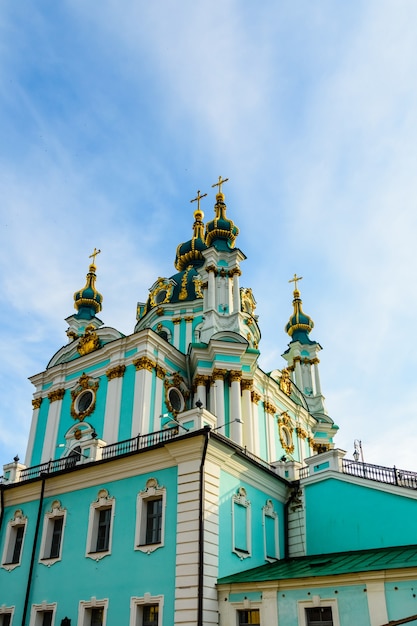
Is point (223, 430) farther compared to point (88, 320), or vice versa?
point (88, 320)

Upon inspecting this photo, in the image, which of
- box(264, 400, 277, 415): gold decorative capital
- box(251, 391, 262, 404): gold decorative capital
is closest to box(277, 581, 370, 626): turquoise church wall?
box(251, 391, 262, 404): gold decorative capital

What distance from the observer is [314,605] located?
12.9 metres

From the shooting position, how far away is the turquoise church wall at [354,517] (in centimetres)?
1584

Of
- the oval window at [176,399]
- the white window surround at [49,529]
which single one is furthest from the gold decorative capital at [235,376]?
the white window surround at [49,529]

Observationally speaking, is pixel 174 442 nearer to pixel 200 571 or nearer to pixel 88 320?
pixel 200 571

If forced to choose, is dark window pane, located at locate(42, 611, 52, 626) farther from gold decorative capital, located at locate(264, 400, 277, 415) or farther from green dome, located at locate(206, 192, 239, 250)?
green dome, located at locate(206, 192, 239, 250)

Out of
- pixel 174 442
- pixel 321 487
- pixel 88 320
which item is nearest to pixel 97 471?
pixel 174 442

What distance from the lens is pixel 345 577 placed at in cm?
1267

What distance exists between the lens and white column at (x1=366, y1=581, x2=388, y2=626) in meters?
12.0

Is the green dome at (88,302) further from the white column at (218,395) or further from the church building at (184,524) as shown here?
the white column at (218,395)

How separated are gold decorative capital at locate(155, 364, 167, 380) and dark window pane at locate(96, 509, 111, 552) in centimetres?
935

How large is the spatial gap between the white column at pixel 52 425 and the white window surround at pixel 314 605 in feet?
49.4

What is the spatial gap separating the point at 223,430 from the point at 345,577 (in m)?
12.2

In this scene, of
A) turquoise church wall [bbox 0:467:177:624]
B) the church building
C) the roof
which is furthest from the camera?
turquoise church wall [bbox 0:467:177:624]
